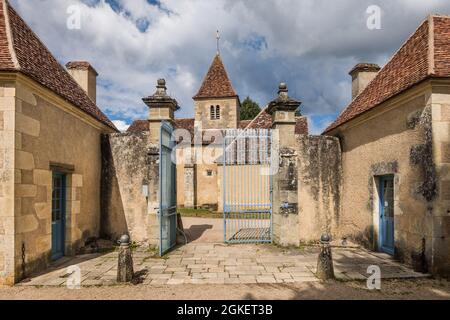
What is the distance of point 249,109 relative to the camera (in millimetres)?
37750

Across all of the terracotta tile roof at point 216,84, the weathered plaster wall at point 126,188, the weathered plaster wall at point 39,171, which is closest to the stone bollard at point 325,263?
the weathered plaster wall at point 126,188

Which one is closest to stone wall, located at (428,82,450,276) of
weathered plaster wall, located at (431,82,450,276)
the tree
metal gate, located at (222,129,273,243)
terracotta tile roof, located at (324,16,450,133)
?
weathered plaster wall, located at (431,82,450,276)

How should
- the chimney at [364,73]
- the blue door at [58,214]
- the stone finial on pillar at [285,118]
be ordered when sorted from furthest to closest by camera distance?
the chimney at [364,73]
the stone finial on pillar at [285,118]
the blue door at [58,214]

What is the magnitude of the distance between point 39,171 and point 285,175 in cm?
551

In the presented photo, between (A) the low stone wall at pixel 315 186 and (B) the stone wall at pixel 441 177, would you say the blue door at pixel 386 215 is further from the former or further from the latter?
(B) the stone wall at pixel 441 177

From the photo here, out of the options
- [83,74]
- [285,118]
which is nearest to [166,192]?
[285,118]

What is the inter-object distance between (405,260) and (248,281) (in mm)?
3375

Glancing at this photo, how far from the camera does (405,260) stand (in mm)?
6023

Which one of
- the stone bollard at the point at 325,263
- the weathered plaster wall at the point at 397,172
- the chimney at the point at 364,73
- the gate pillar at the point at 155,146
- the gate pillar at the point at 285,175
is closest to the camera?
the stone bollard at the point at 325,263

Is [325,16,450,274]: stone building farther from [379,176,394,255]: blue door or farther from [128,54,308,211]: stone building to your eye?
[128,54,308,211]: stone building

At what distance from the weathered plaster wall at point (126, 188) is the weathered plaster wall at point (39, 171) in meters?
0.69

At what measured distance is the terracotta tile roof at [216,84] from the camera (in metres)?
25.1

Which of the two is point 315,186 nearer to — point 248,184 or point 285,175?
point 285,175
